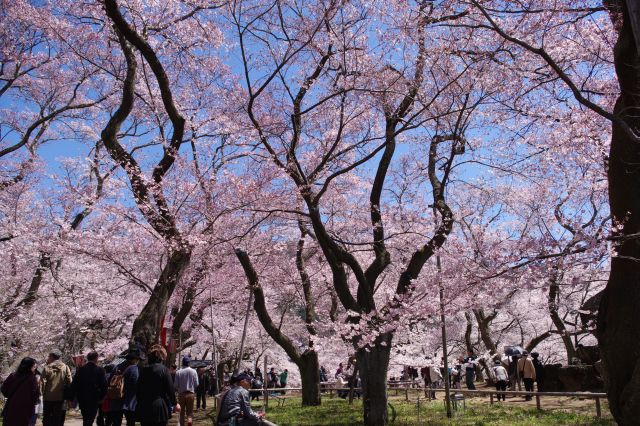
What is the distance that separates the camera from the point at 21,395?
689 centimetres

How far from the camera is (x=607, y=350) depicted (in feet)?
19.5

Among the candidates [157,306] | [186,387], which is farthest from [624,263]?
[157,306]

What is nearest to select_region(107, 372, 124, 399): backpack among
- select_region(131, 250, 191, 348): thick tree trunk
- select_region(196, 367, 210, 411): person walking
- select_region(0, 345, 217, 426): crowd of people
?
select_region(0, 345, 217, 426): crowd of people

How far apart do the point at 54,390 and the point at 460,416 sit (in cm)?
809

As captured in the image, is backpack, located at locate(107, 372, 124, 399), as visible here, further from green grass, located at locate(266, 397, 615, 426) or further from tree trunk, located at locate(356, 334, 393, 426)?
green grass, located at locate(266, 397, 615, 426)

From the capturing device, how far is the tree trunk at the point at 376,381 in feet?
32.5

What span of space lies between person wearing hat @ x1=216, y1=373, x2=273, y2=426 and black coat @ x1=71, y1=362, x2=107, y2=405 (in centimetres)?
206

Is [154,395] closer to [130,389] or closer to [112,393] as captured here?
[130,389]

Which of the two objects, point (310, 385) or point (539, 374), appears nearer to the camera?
point (310, 385)

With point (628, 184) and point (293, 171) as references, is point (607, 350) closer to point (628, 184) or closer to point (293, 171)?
point (628, 184)

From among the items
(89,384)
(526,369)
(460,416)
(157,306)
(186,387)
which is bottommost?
(460,416)

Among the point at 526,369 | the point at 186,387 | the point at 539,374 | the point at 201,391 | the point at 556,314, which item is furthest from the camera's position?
the point at 201,391

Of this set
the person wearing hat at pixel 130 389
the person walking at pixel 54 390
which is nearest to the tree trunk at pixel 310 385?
the person walking at pixel 54 390

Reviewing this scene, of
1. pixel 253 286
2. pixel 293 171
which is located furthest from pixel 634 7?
pixel 253 286
